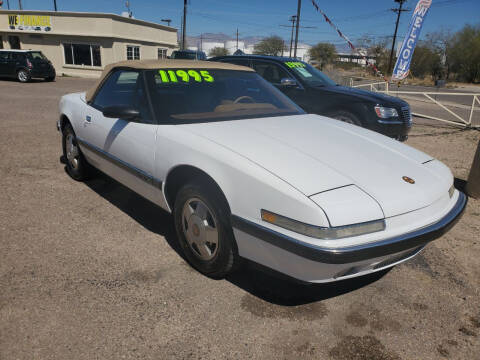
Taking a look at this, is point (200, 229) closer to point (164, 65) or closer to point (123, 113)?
point (123, 113)

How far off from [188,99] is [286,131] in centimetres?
90

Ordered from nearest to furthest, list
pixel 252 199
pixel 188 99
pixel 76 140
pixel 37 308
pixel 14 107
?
pixel 252 199 < pixel 37 308 < pixel 188 99 < pixel 76 140 < pixel 14 107

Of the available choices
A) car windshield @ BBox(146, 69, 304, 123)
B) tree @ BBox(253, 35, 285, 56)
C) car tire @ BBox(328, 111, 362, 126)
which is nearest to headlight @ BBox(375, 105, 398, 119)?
car tire @ BBox(328, 111, 362, 126)

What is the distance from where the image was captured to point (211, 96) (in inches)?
130

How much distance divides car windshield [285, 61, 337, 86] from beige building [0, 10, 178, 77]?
20.9 m

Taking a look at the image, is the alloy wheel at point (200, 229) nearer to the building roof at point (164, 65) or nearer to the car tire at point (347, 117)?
the building roof at point (164, 65)

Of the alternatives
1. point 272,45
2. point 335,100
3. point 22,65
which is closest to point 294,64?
point 335,100

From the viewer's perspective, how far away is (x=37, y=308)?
235cm

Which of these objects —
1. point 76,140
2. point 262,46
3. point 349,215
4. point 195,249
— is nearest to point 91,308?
point 195,249

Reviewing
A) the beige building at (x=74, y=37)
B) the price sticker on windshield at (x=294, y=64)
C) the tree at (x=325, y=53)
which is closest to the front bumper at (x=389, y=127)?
the price sticker on windshield at (x=294, y=64)

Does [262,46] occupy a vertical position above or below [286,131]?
above

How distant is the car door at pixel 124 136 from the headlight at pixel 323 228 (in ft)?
3.82

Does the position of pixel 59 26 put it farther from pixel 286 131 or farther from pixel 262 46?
pixel 262 46

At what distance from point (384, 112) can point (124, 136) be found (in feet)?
15.6
